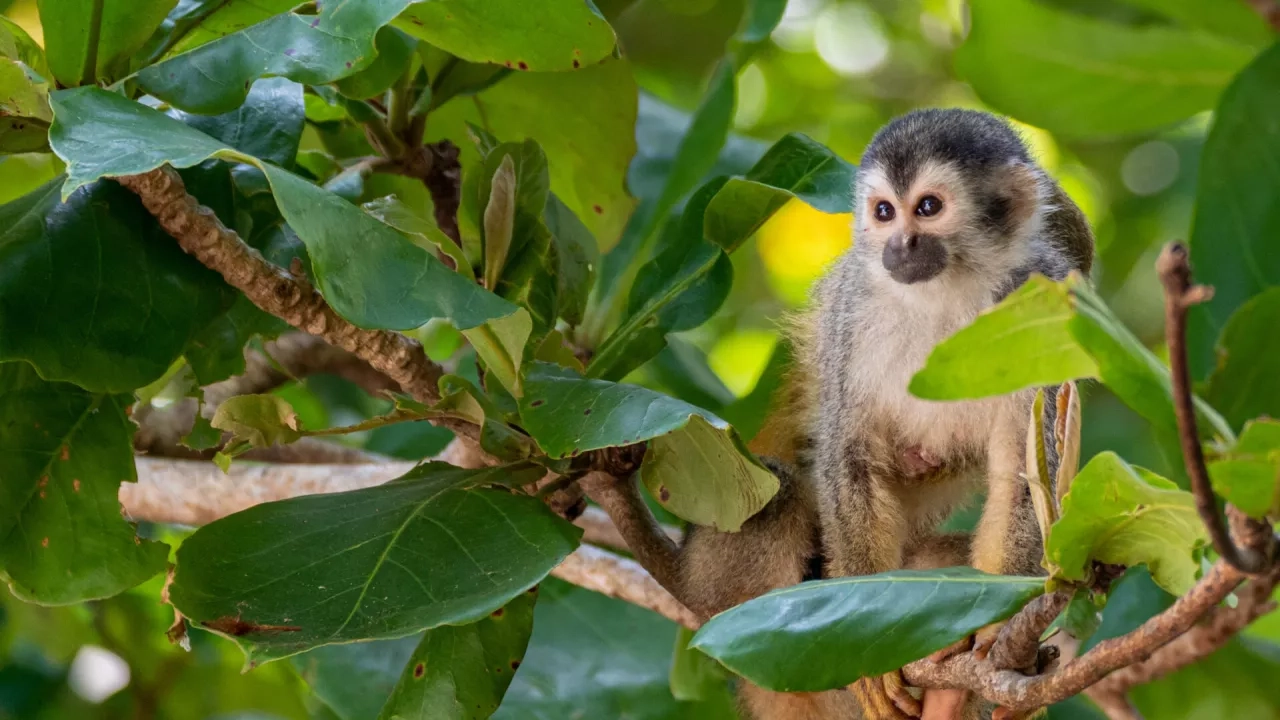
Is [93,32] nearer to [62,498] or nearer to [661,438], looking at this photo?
[62,498]

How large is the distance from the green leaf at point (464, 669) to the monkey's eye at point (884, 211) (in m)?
0.84

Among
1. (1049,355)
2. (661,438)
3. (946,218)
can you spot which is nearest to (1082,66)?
(946,218)

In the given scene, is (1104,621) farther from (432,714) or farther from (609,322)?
(432,714)

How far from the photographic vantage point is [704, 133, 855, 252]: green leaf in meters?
1.72

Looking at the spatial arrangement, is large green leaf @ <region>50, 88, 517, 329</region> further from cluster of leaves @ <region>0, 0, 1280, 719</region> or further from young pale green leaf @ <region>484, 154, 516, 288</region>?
young pale green leaf @ <region>484, 154, 516, 288</region>

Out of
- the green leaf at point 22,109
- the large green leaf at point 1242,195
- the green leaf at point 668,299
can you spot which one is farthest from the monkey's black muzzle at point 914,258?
the green leaf at point 22,109

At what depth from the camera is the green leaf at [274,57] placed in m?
1.40

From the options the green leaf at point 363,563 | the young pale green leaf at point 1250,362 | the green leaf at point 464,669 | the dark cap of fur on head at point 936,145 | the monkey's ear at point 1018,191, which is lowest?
the green leaf at point 464,669

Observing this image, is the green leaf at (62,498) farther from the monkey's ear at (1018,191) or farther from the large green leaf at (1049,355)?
the monkey's ear at (1018,191)

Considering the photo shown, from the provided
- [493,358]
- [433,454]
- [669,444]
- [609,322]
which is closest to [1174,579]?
[669,444]

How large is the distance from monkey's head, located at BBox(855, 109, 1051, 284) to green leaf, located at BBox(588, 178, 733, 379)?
0.93ft

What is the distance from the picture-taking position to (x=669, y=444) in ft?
5.26

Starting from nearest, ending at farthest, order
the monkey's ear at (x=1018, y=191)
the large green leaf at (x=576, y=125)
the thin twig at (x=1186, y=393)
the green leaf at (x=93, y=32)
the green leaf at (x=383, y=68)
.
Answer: the thin twig at (x=1186, y=393), the green leaf at (x=93, y=32), the green leaf at (x=383, y=68), the monkey's ear at (x=1018, y=191), the large green leaf at (x=576, y=125)

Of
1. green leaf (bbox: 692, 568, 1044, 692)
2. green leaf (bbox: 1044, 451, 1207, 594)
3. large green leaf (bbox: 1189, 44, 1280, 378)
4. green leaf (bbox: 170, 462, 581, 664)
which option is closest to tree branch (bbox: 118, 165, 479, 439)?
green leaf (bbox: 170, 462, 581, 664)
